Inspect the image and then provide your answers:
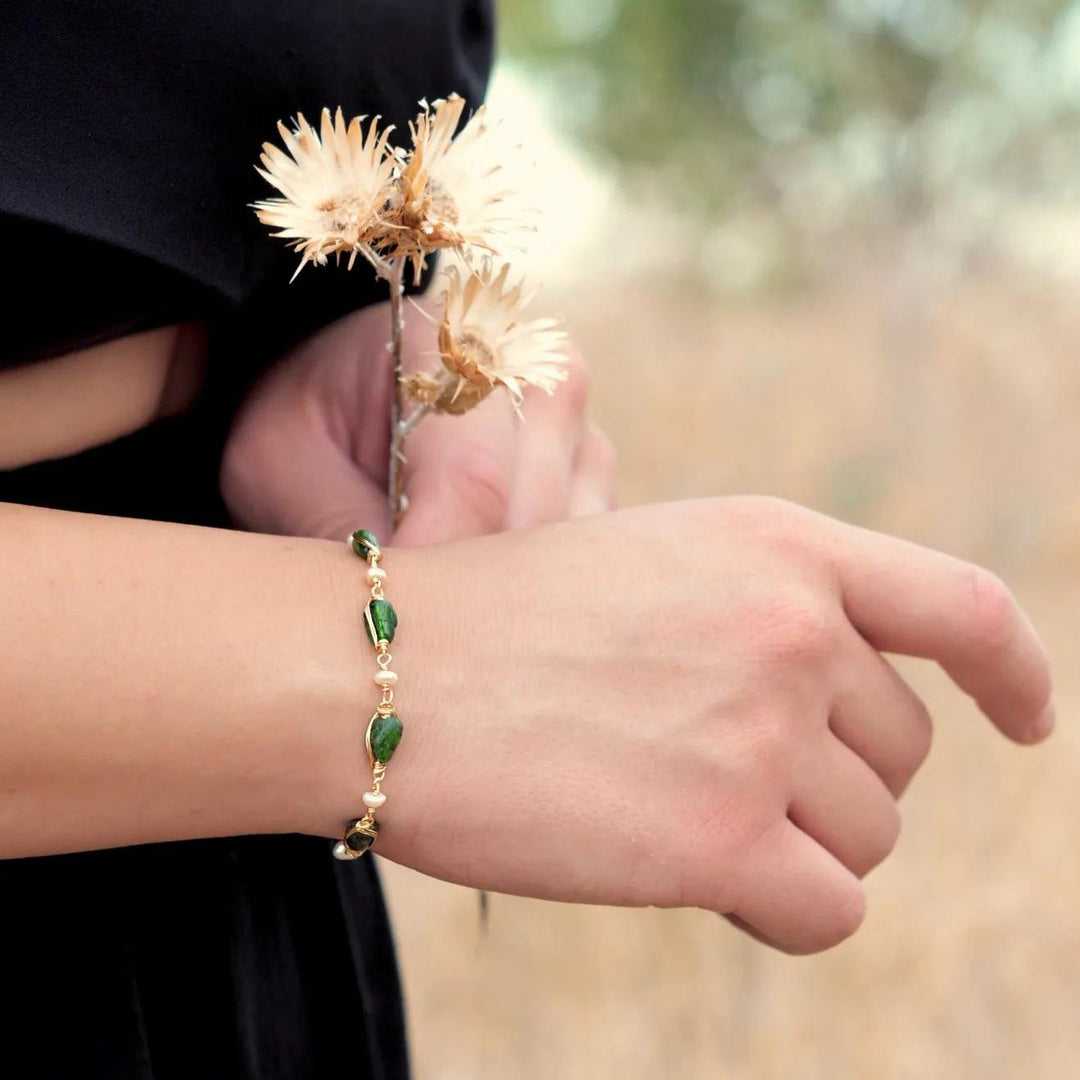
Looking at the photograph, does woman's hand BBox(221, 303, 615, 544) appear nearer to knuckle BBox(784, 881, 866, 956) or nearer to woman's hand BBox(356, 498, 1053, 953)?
woman's hand BBox(356, 498, 1053, 953)

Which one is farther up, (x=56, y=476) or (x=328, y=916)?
(x=56, y=476)

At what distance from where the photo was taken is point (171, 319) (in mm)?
698

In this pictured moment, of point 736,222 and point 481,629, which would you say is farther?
point 736,222

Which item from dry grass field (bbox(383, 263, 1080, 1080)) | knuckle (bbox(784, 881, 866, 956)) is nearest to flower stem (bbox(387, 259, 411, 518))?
knuckle (bbox(784, 881, 866, 956))

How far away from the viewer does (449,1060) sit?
7.39 feet

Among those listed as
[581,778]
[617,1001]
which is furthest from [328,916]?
[617,1001]

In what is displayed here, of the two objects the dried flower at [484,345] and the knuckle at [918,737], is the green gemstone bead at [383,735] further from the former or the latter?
the knuckle at [918,737]

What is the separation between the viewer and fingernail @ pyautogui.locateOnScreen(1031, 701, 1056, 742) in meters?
0.88

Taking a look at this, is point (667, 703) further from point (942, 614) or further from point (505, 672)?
point (942, 614)

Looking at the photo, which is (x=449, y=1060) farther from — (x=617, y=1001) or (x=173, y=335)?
(x=173, y=335)

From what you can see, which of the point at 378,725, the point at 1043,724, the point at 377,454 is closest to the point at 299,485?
the point at 377,454

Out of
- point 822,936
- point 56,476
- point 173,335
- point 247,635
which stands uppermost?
point 173,335

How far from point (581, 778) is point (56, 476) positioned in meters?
0.34

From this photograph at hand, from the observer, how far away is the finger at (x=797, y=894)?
0.71 m
